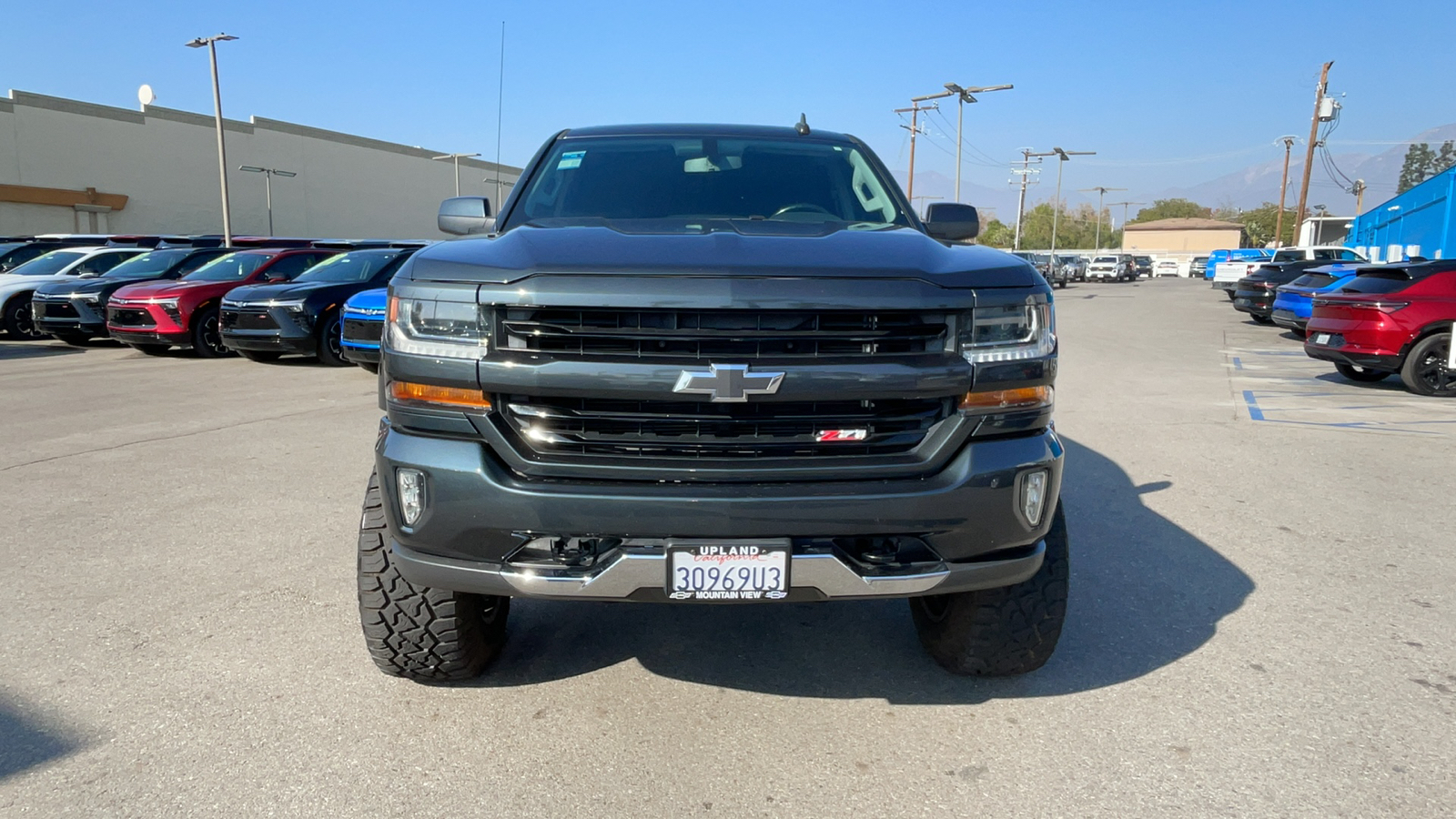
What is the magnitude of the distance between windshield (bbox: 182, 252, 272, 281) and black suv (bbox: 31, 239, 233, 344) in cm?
116

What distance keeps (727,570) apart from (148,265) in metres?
16.5

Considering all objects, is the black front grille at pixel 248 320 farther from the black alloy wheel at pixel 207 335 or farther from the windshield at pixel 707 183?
the windshield at pixel 707 183

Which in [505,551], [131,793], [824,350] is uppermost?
[824,350]

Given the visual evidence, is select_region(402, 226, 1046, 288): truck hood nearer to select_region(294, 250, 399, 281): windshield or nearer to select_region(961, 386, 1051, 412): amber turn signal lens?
select_region(961, 386, 1051, 412): amber turn signal lens

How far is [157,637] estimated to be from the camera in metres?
3.67

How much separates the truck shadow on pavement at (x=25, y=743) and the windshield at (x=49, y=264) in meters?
16.9

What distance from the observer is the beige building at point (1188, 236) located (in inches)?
5197

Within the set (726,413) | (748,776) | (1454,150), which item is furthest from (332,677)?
(1454,150)

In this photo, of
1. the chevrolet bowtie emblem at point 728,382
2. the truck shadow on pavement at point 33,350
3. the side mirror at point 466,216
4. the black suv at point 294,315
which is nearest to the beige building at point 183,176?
the truck shadow on pavement at point 33,350

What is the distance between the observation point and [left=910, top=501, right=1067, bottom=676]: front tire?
3.16 m

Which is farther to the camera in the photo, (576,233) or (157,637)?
(157,637)

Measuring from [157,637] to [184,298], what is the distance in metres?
11.2

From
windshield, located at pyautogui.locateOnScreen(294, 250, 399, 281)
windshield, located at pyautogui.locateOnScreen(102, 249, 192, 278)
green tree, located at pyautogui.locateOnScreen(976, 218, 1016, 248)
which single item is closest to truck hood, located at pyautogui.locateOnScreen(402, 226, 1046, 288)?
windshield, located at pyautogui.locateOnScreen(294, 250, 399, 281)

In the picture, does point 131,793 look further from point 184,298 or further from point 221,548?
point 184,298
